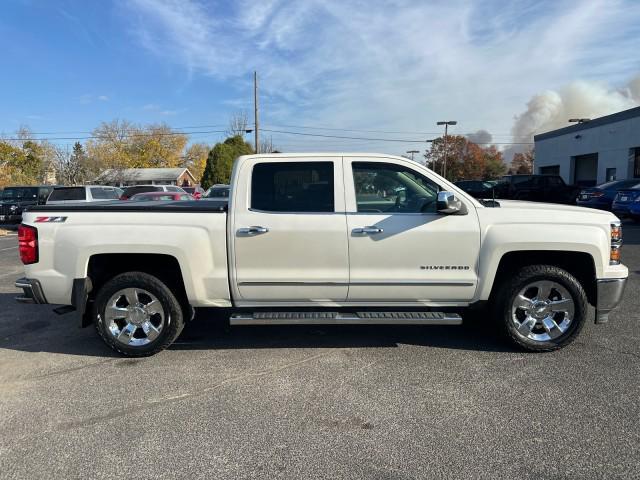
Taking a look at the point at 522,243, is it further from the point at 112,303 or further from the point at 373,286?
the point at 112,303

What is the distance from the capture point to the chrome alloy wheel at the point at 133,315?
4305mm

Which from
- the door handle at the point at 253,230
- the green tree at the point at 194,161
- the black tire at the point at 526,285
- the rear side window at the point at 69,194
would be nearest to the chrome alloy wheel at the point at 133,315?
the door handle at the point at 253,230

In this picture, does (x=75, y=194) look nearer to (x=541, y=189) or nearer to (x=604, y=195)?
(x=604, y=195)

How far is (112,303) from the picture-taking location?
4.29 m

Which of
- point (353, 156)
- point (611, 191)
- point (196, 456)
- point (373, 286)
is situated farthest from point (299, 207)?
point (611, 191)

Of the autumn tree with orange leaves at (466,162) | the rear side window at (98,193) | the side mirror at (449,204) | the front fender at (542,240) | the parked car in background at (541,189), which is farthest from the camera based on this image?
the autumn tree with orange leaves at (466,162)

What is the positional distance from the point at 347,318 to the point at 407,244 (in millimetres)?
883

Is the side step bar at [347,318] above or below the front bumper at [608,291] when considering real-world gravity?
below

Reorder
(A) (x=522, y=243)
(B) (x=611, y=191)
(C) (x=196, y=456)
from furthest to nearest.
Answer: (B) (x=611, y=191), (A) (x=522, y=243), (C) (x=196, y=456)

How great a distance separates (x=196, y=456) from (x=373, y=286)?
6.95 ft

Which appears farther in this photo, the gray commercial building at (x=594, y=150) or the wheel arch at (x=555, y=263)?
the gray commercial building at (x=594, y=150)

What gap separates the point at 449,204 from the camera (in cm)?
406

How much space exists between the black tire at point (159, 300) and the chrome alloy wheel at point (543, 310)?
3.23 meters

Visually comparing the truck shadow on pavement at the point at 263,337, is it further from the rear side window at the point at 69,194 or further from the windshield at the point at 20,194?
the windshield at the point at 20,194
